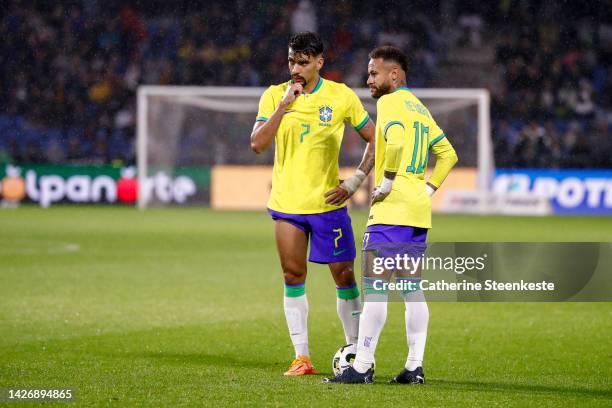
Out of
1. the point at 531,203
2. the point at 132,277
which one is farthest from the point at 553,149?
the point at 132,277

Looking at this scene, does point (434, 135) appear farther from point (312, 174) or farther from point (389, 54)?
point (312, 174)

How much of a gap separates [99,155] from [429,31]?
9.73 m

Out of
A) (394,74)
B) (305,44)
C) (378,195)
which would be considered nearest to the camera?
(378,195)

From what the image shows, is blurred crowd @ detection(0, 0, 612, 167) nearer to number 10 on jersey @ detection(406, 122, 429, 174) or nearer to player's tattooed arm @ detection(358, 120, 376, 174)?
player's tattooed arm @ detection(358, 120, 376, 174)

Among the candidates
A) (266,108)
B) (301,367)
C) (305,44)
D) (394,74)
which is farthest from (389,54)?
(301,367)

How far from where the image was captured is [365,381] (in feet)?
21.8

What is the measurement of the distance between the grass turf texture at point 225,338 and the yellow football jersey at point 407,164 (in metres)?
0.96

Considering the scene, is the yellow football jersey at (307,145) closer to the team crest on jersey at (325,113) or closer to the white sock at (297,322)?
the team crest on jersey at (325,113)

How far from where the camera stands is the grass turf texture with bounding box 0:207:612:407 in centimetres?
643

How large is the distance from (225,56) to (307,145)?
84.4 feet

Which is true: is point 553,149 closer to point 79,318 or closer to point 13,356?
point 79,318

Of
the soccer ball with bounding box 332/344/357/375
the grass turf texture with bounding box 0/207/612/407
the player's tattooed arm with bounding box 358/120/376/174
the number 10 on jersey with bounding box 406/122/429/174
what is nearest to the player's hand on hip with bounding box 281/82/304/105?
the player's tattooed arm with bounding box 358/120/376/174

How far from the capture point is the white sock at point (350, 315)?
23.6 ft

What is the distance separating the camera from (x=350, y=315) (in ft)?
23.7
